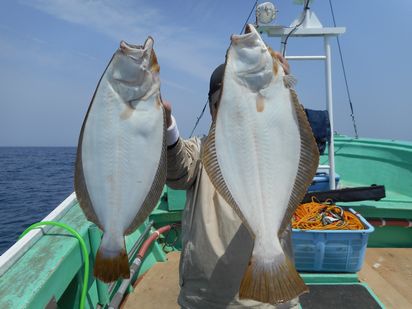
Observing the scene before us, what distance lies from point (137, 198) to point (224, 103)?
0.54 metres

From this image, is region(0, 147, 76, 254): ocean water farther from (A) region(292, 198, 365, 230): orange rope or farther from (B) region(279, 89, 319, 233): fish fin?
(B) region(279, 89, 319, 233): fish fin

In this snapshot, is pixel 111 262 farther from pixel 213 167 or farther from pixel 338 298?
pixel 338 298

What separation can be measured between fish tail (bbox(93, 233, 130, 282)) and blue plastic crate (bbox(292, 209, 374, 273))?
2.64m

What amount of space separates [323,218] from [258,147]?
271 cm

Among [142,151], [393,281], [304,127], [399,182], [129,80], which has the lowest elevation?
[393,281]

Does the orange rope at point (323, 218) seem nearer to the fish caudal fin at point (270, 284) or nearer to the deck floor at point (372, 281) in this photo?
the deck floor at point (372, 281)

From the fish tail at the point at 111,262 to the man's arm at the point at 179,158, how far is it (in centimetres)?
56

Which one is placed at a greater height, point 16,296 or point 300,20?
point 300,20

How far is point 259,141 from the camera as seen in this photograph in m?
1.50

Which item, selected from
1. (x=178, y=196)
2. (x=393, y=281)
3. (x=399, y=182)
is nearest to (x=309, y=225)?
(x=393, y=281)

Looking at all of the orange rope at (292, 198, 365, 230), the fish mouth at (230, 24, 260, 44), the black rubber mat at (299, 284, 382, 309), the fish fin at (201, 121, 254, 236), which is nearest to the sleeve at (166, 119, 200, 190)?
the fish fin at (201, 121, 254, 236)

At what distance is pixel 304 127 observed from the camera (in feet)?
4.99

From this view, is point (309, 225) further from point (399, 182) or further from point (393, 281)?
point (399, 182)

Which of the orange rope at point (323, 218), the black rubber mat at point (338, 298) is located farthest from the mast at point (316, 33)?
the black rubber mat at point (338, 298)
